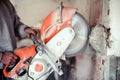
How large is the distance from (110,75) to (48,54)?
527mm

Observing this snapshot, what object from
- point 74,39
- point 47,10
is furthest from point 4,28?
point 47,10

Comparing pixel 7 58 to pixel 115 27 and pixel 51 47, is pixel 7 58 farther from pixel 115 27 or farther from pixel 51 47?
pixel 115 27

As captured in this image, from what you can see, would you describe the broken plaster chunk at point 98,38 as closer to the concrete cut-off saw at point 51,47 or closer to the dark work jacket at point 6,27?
the concrete cut-off saw at point 51,47

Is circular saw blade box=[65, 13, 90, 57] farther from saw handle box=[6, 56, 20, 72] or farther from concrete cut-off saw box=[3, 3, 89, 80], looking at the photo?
saw handle box=[6, 56, 20, 72]

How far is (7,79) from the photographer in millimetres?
2207

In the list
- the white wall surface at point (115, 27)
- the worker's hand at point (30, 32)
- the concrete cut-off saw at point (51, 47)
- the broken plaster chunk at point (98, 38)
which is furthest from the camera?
the worker's hand at point (30, 32)

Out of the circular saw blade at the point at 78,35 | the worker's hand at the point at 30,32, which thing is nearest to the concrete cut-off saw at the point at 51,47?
the circular saw blade at the point at 78,35

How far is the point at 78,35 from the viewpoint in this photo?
2100mm

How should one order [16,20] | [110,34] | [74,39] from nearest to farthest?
1. [110,34]
2. [74,39]
3. [16,20]

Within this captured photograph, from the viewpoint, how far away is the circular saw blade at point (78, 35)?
206cm

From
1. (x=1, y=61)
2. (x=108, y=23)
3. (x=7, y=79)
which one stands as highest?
(x=108, y=23)

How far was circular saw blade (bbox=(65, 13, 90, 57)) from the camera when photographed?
206 cm

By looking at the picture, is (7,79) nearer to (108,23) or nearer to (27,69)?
(27,69)

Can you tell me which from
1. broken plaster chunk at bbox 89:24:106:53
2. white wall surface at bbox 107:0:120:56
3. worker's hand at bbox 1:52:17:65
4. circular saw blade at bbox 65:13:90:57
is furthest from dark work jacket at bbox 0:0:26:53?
white wall surface at bbox 107:0:120:56
